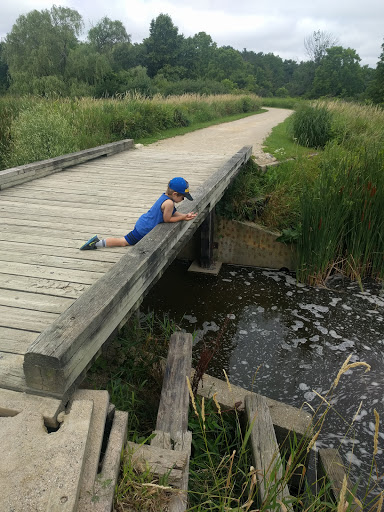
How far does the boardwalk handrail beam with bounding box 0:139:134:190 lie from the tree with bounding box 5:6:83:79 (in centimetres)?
2708

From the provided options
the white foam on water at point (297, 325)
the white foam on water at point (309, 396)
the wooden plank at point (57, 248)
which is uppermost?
the wooden plank at point (57, 248)

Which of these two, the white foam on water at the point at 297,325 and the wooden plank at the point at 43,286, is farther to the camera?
the white foam on water at the point at 297,325

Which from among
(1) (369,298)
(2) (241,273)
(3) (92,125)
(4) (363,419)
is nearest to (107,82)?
(3) (92,125)

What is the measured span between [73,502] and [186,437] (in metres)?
0.91

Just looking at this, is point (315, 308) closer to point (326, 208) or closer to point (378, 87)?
point (326, 208)

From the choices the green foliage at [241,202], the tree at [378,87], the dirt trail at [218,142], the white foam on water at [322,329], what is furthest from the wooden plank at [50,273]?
the tree at [378,87]

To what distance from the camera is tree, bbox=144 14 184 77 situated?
49.7 metres

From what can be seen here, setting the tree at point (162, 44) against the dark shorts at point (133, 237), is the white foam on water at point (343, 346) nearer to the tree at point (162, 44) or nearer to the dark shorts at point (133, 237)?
the dark shorts at point (133, 237)

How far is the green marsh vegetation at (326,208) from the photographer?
6465mm

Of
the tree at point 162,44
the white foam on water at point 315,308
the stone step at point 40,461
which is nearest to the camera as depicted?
the stone step at point 40,461

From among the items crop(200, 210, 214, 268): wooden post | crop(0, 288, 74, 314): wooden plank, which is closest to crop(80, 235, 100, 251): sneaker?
crop(0, 288, 74, 314): wooden plank

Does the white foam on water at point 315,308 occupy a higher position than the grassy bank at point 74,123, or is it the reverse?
the grassy bank at point 74,123

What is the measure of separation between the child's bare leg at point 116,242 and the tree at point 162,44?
5041 cm

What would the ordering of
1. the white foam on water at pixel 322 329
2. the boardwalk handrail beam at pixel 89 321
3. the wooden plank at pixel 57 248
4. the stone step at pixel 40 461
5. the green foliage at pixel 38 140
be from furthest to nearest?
the green foliage at pixel 38 140 < the white foam on water at pixel 322 329 < the wooden plank at pixel 57 248 < the boardwalk handrail beam at pixel 89 321 < the stone step at pixel 40 461
